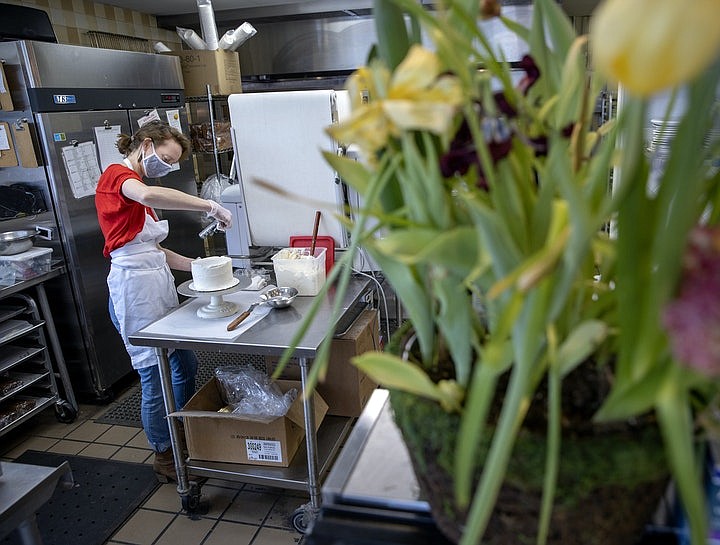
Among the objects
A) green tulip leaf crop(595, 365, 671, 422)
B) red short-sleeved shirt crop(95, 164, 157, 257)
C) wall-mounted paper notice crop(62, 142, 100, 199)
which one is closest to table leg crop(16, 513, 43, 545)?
green tulip leaf crop(595, 365, 671, 422)

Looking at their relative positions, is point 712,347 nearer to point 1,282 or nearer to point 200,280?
point 200,280

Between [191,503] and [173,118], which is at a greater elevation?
[173,118]

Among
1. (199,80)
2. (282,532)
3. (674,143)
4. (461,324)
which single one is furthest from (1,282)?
(674,143)

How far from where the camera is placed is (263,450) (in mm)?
2211

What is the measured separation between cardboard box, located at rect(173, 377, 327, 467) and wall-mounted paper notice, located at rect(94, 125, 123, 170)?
5.49 ft

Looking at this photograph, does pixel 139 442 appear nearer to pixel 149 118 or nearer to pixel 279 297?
pixel 279 297

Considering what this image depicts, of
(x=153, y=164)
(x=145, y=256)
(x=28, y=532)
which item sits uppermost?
(x=153, y=164)

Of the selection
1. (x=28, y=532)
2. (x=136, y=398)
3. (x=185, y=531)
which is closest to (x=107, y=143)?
(x=136, y=398)

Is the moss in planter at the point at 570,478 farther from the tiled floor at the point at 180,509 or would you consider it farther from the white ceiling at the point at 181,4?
the white ceiling at the point at 181,4

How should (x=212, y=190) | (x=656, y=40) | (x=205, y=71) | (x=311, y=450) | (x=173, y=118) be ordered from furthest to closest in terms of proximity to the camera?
1. (x=205, y=71)
2. (x=212, y=190)
3. (x=173, y=118)
4. (x=311, y=450)
5. (x=656, y=40)

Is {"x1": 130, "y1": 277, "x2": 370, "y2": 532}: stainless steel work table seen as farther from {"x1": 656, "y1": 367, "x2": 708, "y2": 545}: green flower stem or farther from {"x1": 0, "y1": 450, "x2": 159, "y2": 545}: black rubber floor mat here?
{"x1": 656, "y1": 367, "x2": 708, "y2": 545}: green flower stem

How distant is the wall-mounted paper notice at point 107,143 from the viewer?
3238mm

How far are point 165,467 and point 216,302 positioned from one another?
826 millimetres

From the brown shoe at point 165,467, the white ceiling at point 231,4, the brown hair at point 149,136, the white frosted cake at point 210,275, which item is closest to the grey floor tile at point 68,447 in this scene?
the brown shoe at point 165,467
